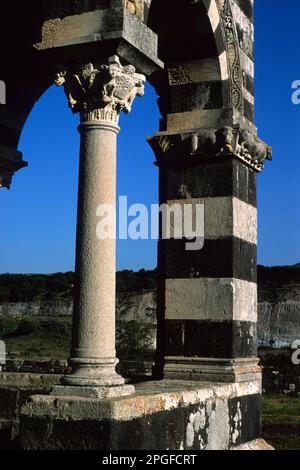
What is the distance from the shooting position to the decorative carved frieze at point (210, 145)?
609cm

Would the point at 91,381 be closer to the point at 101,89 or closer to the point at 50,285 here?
the point at 101,89

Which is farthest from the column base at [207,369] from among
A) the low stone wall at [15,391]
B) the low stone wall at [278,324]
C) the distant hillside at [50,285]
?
the distant hillside at [50,285]

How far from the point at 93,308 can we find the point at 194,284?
195 cm

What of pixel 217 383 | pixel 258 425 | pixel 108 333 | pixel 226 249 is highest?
pixel 226 249

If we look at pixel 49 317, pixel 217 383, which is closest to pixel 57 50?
pixel 217 383

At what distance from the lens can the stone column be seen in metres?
4.27

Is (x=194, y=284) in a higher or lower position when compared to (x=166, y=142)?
lower

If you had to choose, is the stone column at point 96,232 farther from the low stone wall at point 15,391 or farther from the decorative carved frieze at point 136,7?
the low stone wall at point 15,391

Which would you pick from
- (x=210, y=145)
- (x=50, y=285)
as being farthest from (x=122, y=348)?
(x=210, y=145)

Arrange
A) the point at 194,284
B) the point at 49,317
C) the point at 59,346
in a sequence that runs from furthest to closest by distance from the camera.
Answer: the point at 49,317, the point at 59,346, the point at 194,284

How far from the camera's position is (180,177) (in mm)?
6387

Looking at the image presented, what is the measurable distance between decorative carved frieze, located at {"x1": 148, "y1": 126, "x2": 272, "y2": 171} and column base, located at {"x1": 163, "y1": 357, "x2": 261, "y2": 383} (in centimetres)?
183

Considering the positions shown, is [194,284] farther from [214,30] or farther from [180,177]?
[214,30]

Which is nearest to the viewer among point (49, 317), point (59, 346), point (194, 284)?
point (194, 284)
